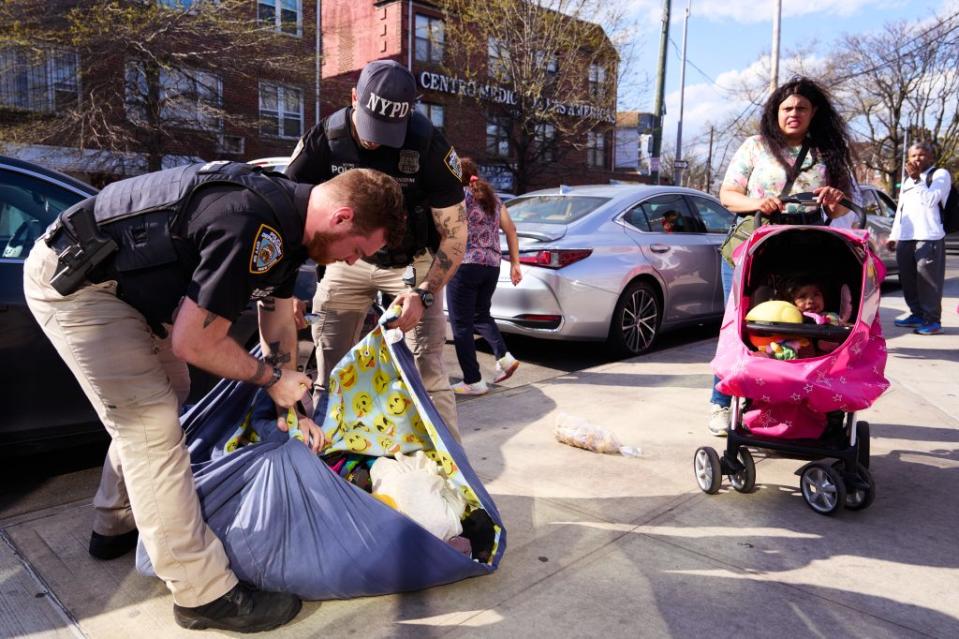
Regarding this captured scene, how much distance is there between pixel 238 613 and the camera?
2311mm

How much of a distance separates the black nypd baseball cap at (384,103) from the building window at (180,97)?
1389 centimetres

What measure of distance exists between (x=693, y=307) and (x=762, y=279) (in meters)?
3.20

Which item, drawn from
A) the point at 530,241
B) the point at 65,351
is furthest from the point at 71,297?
the point at 530,241

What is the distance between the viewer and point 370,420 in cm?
293

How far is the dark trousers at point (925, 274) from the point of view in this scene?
25.2ft

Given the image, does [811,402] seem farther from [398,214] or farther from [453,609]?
[398,214]

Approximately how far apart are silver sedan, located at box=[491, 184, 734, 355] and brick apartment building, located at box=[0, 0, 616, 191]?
11.3 m

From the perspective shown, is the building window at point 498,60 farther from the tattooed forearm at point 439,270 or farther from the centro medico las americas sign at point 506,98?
the tattooed forearm at point 439,270

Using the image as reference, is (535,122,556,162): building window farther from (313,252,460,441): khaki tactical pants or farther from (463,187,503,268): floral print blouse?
(313,252,460,441): khaki tactical pants

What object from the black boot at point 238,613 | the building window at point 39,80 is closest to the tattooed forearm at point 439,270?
the black boot at point 238,613

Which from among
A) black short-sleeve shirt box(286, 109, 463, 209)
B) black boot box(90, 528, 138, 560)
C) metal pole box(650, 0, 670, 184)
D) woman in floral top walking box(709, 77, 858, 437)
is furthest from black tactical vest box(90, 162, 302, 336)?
metal pole box(650, 0, 670, 184)

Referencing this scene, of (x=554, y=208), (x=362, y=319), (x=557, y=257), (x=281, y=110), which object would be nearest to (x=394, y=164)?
(x=362, y=319)

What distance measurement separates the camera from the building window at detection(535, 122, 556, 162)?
25094 millimetres

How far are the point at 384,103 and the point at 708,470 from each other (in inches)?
87.3
